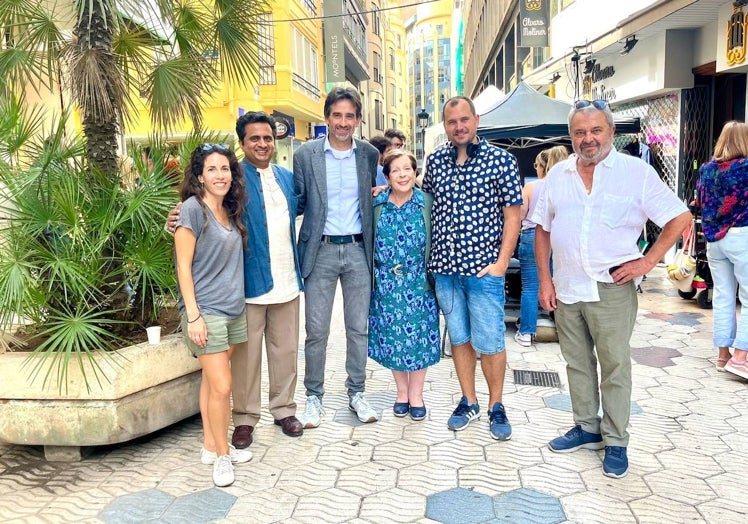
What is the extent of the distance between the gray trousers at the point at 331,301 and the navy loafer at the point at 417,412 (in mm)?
431

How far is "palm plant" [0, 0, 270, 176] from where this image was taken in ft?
12.9

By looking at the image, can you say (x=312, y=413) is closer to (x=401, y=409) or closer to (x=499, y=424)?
(x=401, y=409)

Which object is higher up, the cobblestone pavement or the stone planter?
the stone planter

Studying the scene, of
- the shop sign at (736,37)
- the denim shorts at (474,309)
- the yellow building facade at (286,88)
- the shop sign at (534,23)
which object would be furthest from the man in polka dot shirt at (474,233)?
the yellow building facade at (286,88)

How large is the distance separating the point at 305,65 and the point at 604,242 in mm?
23028

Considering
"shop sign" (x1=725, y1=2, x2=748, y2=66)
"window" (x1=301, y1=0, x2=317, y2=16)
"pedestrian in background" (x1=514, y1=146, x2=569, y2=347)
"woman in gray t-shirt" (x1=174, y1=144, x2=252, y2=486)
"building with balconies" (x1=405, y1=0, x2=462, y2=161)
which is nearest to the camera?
"woman in gray t-shirt" (x1=174, y1=144, x2=252, y2=486)

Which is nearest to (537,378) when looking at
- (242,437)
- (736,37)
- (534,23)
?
(242,437)

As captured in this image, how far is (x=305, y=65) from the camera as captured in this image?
2453cm

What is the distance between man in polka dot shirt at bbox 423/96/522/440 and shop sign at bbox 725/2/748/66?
19.3ft

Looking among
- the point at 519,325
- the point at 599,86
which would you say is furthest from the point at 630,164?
the point at 599,86

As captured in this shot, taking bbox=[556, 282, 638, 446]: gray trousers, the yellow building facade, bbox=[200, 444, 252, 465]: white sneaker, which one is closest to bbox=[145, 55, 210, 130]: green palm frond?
bbox=[200, 444, 252, 465]: white sneaker

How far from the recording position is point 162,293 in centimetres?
377

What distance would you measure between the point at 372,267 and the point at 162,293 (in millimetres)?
1291

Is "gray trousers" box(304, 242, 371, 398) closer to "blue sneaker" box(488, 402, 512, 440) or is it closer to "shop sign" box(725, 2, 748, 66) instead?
"blue sneaker" box(488, 402, 512, 440)
